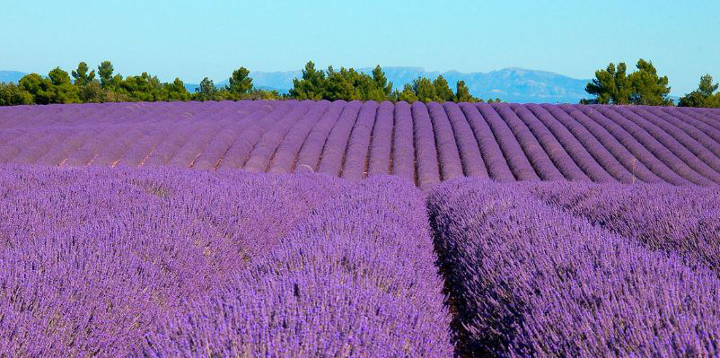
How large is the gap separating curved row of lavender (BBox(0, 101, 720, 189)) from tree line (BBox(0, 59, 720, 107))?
19972 millimetres

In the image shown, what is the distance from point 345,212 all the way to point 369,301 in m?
2.21

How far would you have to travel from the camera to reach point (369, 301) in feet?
8.36

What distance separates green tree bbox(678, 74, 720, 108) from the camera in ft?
132

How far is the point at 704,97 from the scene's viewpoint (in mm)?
41688

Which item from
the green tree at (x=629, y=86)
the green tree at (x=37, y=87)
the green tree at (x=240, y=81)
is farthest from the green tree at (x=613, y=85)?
the green tree at (x=37, y=87)

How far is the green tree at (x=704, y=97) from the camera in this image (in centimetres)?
4009

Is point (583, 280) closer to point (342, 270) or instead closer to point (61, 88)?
point (342, 270)

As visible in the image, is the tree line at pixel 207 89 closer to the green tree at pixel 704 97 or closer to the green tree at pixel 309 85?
the green tree at pixel 309 85

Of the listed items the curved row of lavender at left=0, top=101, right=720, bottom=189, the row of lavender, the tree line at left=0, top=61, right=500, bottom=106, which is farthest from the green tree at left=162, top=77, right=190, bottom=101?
the row of lavender

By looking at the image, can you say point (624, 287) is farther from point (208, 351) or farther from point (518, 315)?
point (208, 351)

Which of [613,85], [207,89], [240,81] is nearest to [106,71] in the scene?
[207,89]

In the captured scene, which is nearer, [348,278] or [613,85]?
[348,278]

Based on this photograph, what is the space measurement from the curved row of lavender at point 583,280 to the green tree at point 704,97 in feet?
131

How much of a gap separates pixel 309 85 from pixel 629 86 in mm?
25086
